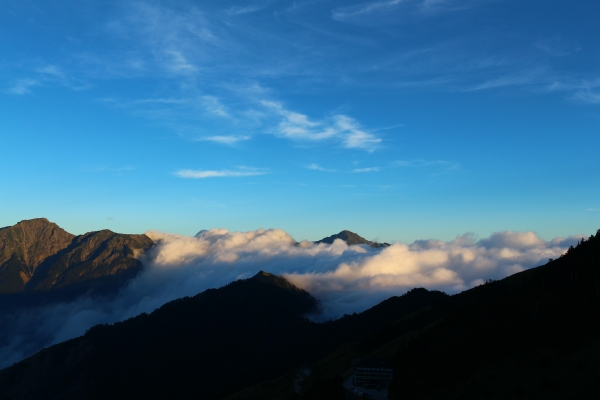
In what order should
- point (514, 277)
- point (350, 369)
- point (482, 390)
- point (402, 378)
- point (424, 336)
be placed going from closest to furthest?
1. point (482, 390)
2. point (402, 378)
3. point (424, 336)
4. point (350, 369)
5. point (514, 277)

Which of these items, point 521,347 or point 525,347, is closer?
point 525,347

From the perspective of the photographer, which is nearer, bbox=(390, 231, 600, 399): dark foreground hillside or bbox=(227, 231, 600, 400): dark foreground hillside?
bbox=(390, 231, 600, 399): dark foreground hillside

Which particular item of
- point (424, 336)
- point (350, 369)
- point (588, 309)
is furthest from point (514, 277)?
point (588, 309)

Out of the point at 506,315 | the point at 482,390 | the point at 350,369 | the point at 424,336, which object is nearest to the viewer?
the point at 482,390

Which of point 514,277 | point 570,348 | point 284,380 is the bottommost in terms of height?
point 284,380

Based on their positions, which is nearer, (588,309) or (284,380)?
(588,309)

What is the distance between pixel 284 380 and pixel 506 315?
4113 inches

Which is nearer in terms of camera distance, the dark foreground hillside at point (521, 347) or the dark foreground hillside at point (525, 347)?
the dark foreground hillside at point (525, 347)

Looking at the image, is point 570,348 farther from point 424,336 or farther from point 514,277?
point 514,277

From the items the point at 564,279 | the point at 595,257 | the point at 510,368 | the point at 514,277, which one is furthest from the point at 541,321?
the point at 514,277

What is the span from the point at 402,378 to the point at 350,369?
2199 inches

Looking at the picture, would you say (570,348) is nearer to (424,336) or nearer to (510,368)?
(510,368)

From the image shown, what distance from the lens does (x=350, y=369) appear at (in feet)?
557

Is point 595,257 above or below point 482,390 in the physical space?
above
